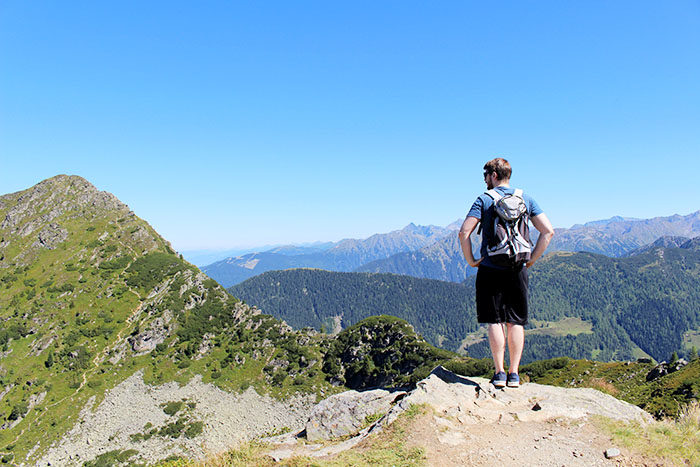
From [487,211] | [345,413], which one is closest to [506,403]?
[345,413]

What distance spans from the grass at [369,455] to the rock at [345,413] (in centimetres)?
189

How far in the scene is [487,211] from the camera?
804 cm

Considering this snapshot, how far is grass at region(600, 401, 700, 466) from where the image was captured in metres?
6.69

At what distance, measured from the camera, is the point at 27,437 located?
5866 centimetres

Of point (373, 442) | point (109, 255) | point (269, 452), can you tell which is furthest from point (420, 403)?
point (109, 255)

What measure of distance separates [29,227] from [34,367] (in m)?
67.5

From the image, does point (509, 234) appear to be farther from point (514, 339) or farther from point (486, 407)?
point (486, 407)

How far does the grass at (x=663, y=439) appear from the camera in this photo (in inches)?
263

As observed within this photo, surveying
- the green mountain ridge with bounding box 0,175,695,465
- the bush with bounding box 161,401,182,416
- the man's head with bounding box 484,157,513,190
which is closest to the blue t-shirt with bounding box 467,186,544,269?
the man's head with bounding box 484,157,513,190

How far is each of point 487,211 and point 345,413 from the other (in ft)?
24.6

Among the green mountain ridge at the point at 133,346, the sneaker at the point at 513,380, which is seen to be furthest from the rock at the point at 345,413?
the green mountain ridge at the point at 133,346

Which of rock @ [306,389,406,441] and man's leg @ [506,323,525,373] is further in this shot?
rock @ [306,389,406,441]

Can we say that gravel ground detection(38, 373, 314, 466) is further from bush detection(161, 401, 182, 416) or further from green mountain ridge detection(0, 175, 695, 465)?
bush detection(161, 401, 182, 416)

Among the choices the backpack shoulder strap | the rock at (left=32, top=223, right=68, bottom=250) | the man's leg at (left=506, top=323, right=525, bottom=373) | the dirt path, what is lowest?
the dirt path
